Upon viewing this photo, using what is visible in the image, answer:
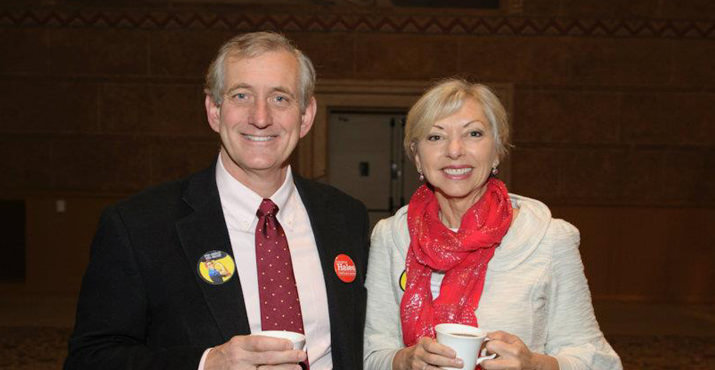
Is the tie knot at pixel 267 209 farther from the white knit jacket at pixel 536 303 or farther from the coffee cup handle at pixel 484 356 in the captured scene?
the coffee cup handle at pixel 484 356

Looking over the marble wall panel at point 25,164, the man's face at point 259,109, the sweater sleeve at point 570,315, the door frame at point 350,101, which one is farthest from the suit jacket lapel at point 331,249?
the marble wall panel at point 25,164

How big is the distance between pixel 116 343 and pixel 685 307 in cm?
707

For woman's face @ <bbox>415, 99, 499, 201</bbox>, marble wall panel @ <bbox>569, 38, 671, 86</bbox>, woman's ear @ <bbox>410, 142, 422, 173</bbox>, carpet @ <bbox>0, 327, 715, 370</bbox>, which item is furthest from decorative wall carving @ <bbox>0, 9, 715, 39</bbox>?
woman's face @ <bbox>415, 99, 499, 201</bbox>

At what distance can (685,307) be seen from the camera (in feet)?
23.9

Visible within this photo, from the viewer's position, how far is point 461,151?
6.54 ft

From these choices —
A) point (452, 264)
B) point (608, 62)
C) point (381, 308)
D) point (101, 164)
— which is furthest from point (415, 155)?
point (101, 164)

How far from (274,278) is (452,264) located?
1.76ft

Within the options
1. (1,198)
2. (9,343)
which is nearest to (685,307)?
(9,343)

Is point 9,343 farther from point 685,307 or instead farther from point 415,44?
point 685,307

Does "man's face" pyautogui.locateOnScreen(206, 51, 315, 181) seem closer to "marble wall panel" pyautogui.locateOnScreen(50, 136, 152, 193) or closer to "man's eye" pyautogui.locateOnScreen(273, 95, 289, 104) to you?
"man's eye" pyautogui.locateOnScreen(273, 95, 289, 104)

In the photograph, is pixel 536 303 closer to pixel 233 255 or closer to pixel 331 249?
pixel 331 249

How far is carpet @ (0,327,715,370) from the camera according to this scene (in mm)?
4996

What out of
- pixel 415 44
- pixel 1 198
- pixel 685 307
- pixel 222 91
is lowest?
pixel 685 307

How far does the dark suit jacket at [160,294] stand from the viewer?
5.32ft
